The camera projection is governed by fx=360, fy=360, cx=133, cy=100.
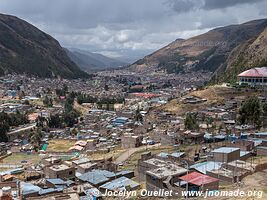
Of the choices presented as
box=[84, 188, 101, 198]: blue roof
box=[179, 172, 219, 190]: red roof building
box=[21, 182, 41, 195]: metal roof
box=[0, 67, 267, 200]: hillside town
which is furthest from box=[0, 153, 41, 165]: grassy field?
box=[179, 172, 219, 190]: red roof building

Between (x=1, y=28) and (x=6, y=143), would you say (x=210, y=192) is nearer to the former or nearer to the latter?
Result: (x=6, y=143)

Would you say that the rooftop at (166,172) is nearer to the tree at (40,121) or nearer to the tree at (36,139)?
the tree at (36,139)

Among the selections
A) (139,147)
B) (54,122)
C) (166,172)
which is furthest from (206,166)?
(54,122)

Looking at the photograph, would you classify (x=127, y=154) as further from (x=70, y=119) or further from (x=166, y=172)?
(x=70, y=119)

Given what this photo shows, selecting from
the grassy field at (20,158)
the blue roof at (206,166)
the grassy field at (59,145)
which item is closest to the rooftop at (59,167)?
the blue roof at (206,166)

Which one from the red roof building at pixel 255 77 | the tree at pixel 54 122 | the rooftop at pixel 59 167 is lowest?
the tree at pixel 54 122
